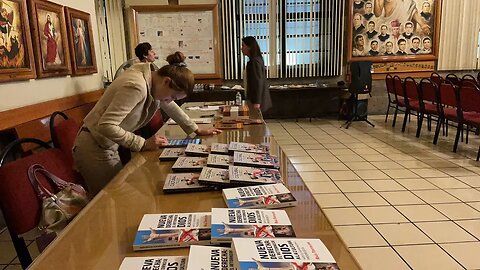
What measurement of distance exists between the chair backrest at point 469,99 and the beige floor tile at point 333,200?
229 centimetres

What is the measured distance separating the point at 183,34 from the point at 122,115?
584cm

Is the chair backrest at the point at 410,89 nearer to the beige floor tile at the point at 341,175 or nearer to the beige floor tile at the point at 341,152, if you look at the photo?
the beige floor tile at the point at 341,152

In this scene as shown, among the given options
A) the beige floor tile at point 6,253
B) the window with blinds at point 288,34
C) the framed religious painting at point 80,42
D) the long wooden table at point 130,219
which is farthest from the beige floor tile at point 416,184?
the window with blinds at point 288,34

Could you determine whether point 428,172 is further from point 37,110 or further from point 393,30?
point 393,30

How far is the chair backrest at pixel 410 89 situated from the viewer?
244 inches

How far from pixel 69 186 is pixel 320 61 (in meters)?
6.89

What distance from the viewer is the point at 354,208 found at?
3.31m

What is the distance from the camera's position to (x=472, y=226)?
2.95m

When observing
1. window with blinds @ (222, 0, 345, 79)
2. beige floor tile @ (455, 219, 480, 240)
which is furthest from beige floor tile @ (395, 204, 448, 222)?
window with blinds @ (222, 0, 345, 79)

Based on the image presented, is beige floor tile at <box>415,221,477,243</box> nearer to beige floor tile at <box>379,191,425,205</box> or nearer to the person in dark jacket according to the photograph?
beige floor tile at <box>379,191,425,205</box>

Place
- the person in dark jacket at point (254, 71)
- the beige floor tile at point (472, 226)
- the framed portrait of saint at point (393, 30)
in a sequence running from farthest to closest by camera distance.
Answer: the framed portrait of saint at point (393, 30), the person in dark jacket at point (254, 71), the beige floor tile at point (472, 226)

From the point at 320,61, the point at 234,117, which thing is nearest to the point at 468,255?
the point at 234,117

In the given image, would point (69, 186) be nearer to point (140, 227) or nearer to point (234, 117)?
point (140, 227)

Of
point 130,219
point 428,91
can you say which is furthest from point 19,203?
point 428,91
